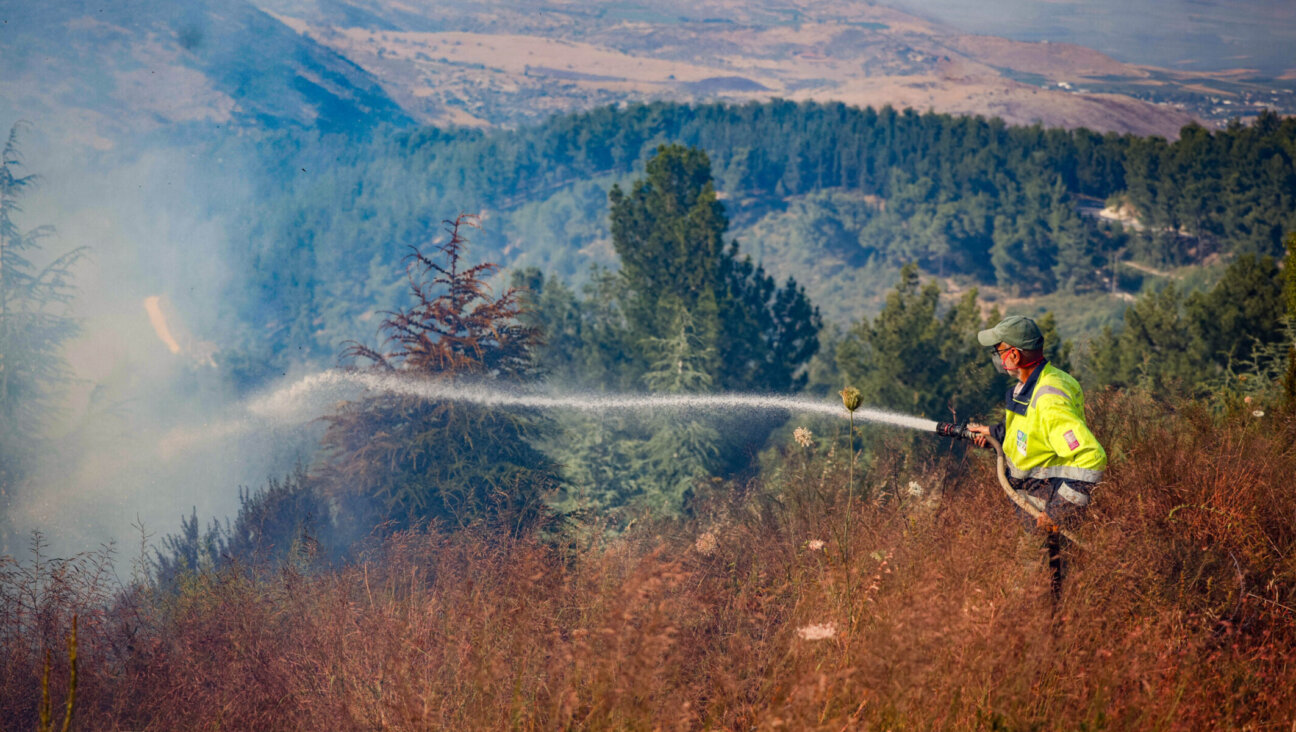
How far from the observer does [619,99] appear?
486 ft

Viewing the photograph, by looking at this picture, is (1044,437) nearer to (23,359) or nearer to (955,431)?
(955,431)

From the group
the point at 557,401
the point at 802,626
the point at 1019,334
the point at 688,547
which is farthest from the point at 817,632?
the point at 557,401

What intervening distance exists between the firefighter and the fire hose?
3cm

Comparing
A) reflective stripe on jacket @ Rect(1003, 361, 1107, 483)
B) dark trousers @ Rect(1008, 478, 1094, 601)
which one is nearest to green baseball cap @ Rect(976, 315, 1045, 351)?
reflective stripe on jacket @ Rect(1003, 361, 1107, 483)

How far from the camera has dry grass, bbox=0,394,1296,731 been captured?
9.64ft

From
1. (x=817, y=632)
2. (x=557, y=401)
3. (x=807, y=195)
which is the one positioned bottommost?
(x=557, y=401)

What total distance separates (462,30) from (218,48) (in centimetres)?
5135

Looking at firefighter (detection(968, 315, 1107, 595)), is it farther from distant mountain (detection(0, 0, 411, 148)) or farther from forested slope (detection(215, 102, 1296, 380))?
distant mountain (detection(0, 0, 411, 148))

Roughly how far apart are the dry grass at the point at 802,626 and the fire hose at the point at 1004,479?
0.19 metres

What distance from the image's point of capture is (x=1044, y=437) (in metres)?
3.90

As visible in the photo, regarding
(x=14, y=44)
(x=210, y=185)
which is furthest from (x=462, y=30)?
(x=14, y=44)

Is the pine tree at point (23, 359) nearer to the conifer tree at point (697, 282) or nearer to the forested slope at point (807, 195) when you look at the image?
the conifer tree at point (697, 282)

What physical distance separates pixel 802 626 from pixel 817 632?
0.54 meters

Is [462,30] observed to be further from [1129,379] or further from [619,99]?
[1129,379]
